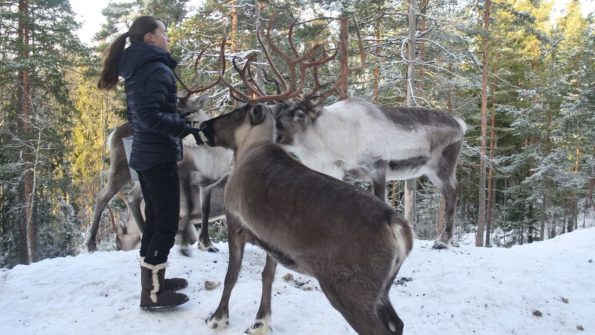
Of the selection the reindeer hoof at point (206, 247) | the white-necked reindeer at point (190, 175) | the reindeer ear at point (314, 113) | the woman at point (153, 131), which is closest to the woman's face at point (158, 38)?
the woman at point (153, 131)

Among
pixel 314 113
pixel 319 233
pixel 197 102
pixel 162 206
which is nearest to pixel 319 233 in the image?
pixel 319 233

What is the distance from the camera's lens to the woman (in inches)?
140

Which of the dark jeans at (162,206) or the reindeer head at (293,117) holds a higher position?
the reindeer head at (293,117)

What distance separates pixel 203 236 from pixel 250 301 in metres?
2.06

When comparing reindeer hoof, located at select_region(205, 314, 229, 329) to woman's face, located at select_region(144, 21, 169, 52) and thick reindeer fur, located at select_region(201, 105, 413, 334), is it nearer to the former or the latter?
thick reindeer fur, located at select_region(201, 105, 413, 334)

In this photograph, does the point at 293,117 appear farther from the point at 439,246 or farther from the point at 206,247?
the point at 439,246

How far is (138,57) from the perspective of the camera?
3625 mm

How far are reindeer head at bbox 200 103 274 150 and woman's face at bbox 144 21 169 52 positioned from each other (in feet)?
2.66

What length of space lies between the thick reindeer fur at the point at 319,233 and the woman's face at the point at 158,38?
118cm

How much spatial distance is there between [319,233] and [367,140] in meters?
3.15

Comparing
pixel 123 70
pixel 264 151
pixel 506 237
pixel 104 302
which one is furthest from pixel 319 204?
pixel 506 237

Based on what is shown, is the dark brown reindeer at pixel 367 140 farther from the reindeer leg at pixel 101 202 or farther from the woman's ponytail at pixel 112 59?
the reindeer leg at pixel 101 202

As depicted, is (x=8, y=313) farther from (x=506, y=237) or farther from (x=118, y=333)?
(x=506, y=237)

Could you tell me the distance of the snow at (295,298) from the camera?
3729 millimetres
